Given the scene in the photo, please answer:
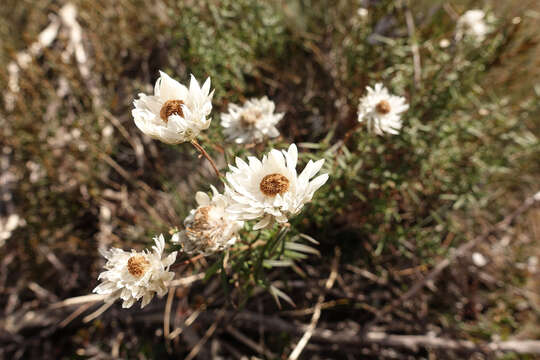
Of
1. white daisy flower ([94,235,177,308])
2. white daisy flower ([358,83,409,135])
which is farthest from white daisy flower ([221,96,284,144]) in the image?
white daisy flower ([94,235,177,308])

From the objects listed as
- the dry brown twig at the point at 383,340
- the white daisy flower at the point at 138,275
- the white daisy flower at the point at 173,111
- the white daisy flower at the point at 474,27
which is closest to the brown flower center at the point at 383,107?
the white daisy flower at the point at 173,111

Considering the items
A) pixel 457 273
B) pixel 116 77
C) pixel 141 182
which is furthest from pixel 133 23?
pixel 457 273

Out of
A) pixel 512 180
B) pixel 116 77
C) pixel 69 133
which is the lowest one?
pixel 512 180

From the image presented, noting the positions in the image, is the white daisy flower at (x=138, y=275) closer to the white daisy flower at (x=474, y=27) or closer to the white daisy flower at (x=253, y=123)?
the white daisy flower at (x=253, y=123)

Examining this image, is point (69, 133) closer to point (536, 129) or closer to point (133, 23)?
point (133, 23)

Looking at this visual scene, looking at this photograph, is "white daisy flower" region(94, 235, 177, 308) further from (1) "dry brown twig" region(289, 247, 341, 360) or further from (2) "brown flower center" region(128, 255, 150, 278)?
(1) "dry brown twig" region(289, 247, 341, 360)

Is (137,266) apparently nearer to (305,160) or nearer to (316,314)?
(305,160)

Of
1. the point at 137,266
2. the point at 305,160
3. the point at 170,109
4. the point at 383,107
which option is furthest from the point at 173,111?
the point at 383,107
